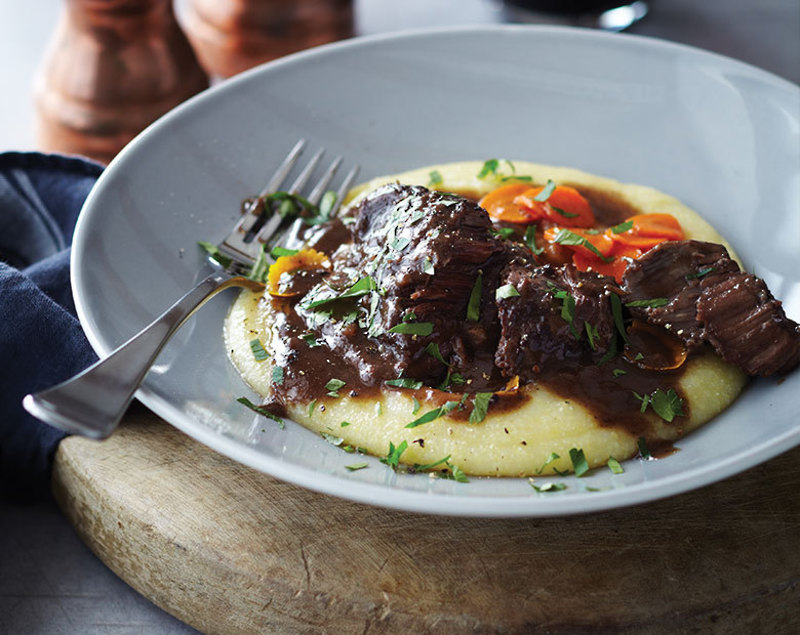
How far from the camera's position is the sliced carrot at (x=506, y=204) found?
4.84 m

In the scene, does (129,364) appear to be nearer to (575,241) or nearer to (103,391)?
(103,391)

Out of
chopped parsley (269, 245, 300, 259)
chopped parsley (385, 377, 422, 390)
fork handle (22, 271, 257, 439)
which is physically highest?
fork handle (22, 271, 257, 439)

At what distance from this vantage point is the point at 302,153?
5.33m

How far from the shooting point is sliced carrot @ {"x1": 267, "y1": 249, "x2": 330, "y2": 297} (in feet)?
14.3

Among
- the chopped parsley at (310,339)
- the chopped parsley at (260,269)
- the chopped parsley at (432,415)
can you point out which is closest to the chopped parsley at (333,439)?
the chopped parsley at (432,415)

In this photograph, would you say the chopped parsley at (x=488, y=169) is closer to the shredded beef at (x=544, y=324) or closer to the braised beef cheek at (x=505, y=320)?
the braised beef cheek at (x=505, y=320)

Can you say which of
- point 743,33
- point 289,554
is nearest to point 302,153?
point 289,554

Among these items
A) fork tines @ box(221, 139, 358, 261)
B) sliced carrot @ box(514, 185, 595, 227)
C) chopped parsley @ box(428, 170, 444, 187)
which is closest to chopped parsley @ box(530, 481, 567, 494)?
sliced carrot @ box(514, 185, 595, 227)

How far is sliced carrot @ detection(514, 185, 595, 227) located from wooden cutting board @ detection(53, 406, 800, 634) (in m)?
1.68

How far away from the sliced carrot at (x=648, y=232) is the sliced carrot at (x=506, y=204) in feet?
1.53

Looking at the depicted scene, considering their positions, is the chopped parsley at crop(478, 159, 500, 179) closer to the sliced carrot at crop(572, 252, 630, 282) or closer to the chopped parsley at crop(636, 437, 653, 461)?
the sliced carrot at crop(572, 252, 630, 282)

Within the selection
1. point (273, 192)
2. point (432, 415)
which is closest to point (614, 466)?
point (432, 415)

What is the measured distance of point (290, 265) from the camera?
4.43 metres

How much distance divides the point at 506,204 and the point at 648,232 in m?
0.76
